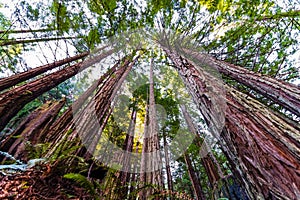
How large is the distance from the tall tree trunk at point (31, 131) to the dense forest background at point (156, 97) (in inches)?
0.6

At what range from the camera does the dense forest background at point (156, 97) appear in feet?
3.58

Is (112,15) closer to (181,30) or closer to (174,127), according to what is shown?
(181,30)

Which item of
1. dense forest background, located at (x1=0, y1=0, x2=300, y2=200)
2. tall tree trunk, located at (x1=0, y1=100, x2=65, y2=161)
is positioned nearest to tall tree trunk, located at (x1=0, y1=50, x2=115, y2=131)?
dense forest background, located at (x1=0, y1=0, x2=300, y2=200)

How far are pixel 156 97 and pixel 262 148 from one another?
6040 mm

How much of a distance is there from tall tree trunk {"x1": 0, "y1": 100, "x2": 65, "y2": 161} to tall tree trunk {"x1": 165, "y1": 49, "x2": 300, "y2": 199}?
1720 mm

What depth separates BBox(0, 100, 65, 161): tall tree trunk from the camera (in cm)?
194

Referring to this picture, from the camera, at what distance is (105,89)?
11.4 ft

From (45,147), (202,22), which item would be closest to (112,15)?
(202,22)

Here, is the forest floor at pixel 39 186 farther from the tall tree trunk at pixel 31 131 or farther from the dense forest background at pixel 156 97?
the tall tree trunk at pixel 31 131

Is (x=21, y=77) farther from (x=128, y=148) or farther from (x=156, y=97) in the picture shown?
(x=156, y=97)

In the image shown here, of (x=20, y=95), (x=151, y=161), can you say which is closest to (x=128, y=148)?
(x=151, y=161)

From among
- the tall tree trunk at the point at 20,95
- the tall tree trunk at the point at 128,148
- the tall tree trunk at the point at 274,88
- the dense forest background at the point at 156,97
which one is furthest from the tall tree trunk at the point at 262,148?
the tall tree trunk at the point at 128,148

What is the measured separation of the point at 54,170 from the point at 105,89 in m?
2.47

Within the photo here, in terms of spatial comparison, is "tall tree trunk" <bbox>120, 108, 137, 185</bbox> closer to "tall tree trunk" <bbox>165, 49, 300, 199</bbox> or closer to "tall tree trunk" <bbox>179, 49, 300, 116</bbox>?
"tall tree trunk" <bbox>179, 49, 300, 116</bbox>
